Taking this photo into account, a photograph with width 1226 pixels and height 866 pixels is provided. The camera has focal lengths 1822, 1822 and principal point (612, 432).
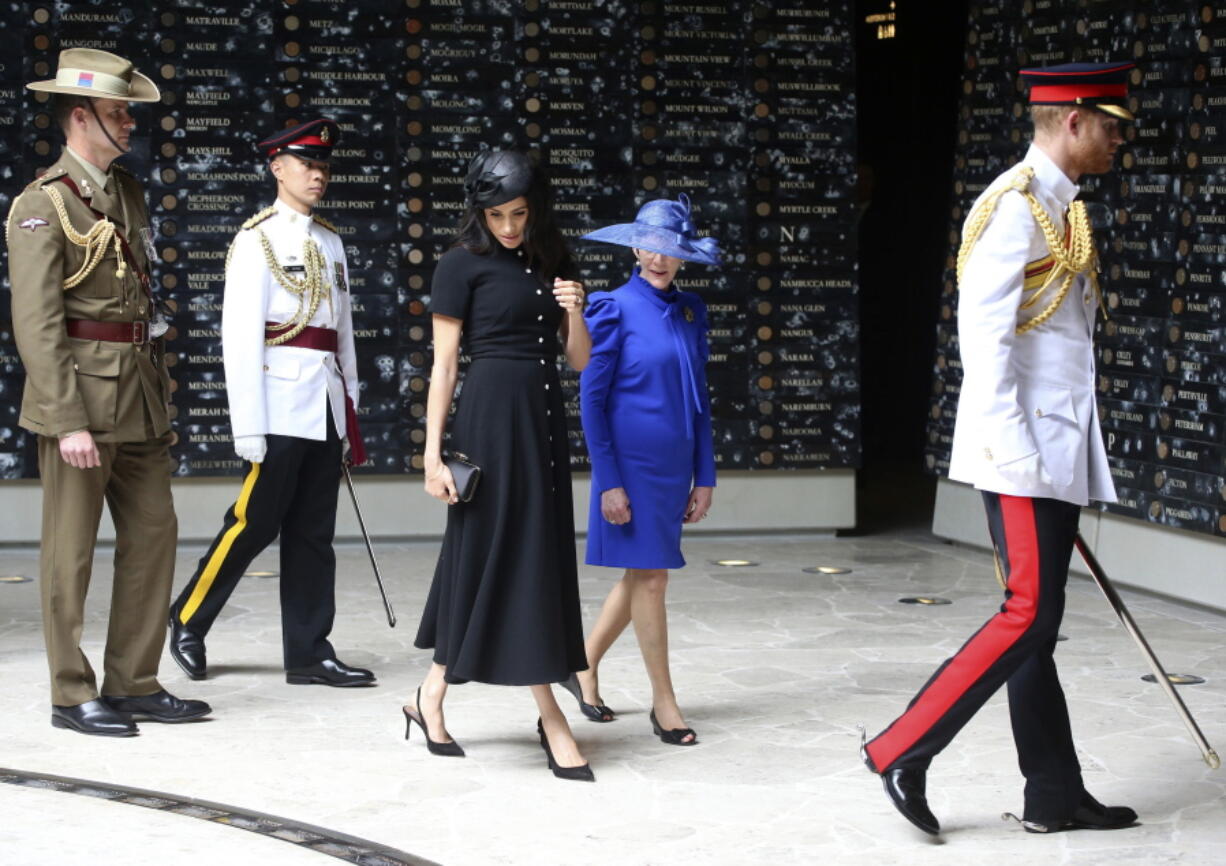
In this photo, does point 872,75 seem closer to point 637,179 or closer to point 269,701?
point 637,179

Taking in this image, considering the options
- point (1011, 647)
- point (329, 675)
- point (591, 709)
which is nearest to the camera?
point (1011, 647)

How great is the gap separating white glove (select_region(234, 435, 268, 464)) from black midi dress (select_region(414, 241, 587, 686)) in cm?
106

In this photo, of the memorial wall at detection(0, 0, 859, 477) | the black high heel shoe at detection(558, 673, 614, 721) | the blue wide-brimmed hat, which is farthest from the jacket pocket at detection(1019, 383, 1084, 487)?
the memorial wall at detection(0, 0, 859, 477)

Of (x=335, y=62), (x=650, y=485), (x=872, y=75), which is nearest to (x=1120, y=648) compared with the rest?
(x=650, y=485)

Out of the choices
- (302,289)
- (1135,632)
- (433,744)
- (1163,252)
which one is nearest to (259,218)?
(302,289)

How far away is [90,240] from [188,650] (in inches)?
55.2

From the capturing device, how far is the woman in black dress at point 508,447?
174 inches

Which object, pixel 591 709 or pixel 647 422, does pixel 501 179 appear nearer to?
pixel 647 422

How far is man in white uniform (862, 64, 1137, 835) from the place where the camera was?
386 cm

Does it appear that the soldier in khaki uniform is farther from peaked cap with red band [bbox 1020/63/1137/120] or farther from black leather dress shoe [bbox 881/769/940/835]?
peaked cap with red band [bbox 1020/63/1137/120]

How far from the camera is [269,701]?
528cm

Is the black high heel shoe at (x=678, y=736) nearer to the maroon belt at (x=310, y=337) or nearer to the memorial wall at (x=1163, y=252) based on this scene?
the maroon belt at (x=310, y=337)

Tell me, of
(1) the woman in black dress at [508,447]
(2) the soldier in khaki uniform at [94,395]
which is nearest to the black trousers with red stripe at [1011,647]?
(1) the woman in black dress at [508,447]

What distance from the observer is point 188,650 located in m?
5.58
